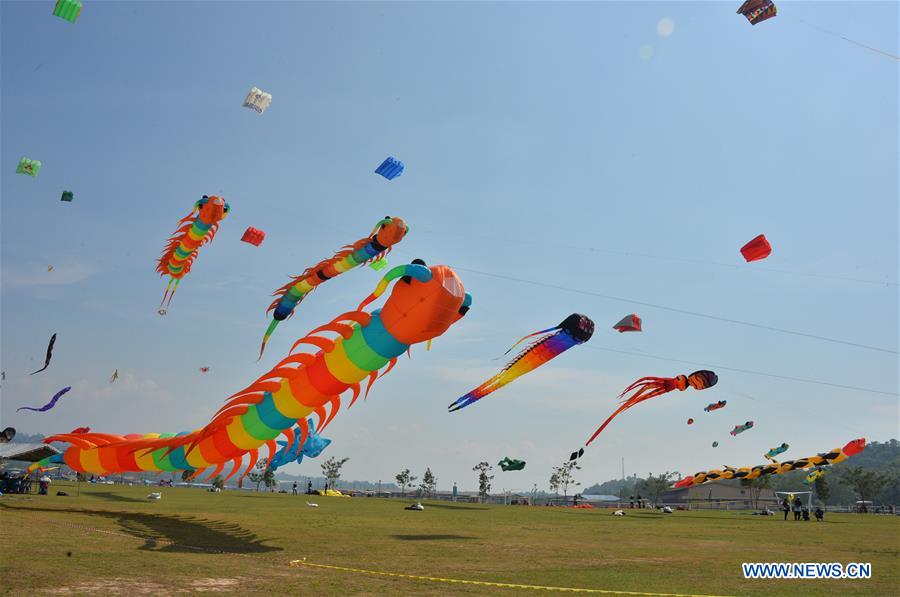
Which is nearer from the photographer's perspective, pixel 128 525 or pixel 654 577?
pixel 654 577

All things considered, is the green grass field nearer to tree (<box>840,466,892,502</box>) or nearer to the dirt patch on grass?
the dirt patch on grass

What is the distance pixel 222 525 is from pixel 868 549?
24.8 metres

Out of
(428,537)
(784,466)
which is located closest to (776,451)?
(784,466)

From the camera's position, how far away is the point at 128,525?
67.1ft

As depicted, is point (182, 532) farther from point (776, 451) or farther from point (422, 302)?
point (776, 451)

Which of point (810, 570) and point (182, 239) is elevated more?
point (182, 239)

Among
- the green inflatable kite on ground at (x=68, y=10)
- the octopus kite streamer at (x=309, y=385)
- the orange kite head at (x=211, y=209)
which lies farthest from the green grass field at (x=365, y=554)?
the green inflatable kite on ground at (x=68, y=10)

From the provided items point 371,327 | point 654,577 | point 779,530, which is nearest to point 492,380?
point 371,327

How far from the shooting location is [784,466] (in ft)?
141

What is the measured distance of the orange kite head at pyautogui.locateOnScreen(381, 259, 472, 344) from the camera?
1620 centimetres

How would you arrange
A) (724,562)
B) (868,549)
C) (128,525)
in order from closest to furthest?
(724,562), (128,525), (868,549)

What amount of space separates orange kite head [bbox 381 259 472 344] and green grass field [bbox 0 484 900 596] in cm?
601

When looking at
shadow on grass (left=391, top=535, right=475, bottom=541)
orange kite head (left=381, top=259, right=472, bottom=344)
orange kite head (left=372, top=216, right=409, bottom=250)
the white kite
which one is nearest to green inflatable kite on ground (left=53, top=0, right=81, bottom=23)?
the white kite

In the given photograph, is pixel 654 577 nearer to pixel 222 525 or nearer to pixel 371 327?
pixel 371 327
